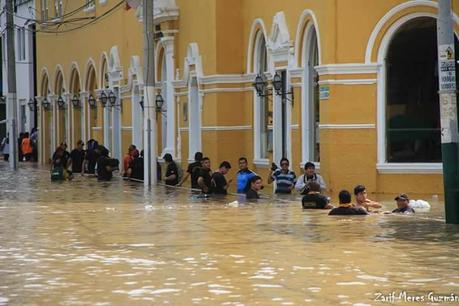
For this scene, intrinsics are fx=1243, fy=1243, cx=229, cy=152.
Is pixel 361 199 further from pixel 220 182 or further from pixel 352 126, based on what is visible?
pixel 220 182

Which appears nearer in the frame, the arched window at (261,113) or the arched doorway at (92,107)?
the arched window at (261,113)

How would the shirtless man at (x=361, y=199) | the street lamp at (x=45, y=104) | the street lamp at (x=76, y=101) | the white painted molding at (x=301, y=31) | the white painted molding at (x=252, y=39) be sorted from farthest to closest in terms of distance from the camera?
the street lamp at (x=45, y=104), the street lamp at (x=76, y=101), the white painted molding at (x=252, y=39), the white painted molding at (x=301, y=31), the shirtless man at (x=361, y=199)

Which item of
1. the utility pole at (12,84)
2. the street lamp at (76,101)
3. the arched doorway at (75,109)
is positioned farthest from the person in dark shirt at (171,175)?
the arched doorway at (75,109)

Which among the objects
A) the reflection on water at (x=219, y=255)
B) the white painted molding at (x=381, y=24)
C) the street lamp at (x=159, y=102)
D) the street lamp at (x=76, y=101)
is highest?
Result: the white painted molding at (x=381, y=24)

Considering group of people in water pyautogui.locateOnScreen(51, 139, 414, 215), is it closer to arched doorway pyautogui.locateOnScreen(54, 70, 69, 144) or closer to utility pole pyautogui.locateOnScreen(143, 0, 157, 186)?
utility pole pyautogui.locateOnScreen(143, 0, 157, 186)

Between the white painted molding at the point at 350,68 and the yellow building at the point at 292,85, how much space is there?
0.9 inches

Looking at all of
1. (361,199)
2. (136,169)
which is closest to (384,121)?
(361,199)

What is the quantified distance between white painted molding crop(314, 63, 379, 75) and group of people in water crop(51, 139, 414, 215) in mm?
2296

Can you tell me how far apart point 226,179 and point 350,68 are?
578 cm

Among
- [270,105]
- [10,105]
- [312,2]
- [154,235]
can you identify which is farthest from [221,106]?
[10,105]

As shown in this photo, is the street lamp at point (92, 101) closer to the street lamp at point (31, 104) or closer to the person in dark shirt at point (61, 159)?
the person in dark shirt at point (61, 159)

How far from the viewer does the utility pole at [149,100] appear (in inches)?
1364

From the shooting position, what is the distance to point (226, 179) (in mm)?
32031

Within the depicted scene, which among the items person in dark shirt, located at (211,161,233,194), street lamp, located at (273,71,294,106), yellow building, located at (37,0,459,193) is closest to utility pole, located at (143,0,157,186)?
yellow building, located at (37,0,459,193)
